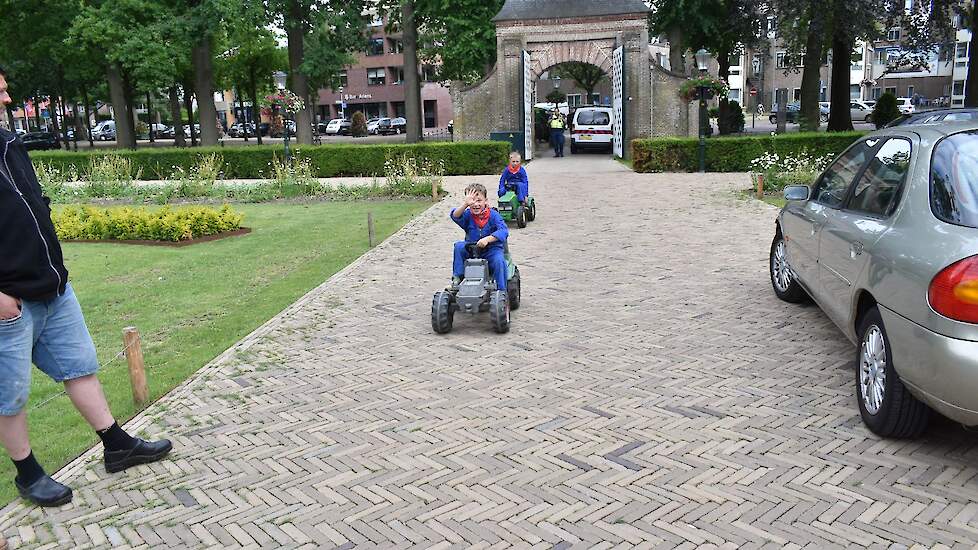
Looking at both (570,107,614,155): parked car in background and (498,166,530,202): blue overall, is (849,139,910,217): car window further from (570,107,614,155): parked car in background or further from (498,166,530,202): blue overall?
(570,107,614,155): parked car in background

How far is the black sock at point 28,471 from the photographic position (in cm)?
381

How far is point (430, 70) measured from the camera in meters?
51.8

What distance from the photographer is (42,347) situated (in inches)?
150

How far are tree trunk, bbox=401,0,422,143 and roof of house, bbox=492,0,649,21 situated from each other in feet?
13.8

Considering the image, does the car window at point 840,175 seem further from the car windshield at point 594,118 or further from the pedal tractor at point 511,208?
the car windshield at point 594,118

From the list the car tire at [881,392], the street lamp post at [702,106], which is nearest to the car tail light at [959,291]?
the car tire at [881,392]

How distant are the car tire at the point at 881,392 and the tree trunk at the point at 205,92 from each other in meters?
30.3

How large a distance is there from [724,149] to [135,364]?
19535mm

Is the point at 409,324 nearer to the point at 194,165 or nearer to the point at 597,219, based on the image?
the point at 597,219

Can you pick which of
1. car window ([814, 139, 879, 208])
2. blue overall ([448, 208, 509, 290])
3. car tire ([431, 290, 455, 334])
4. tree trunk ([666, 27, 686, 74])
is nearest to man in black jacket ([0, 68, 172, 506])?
car tire ([431, 290, 455, 334])

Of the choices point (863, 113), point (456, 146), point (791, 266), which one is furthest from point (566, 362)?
point (863, 113)

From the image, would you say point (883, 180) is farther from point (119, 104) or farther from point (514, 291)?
point (119, 104)

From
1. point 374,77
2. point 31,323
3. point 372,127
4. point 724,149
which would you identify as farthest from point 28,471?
point 374,77

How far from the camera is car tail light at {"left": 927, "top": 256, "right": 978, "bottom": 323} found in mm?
3504
